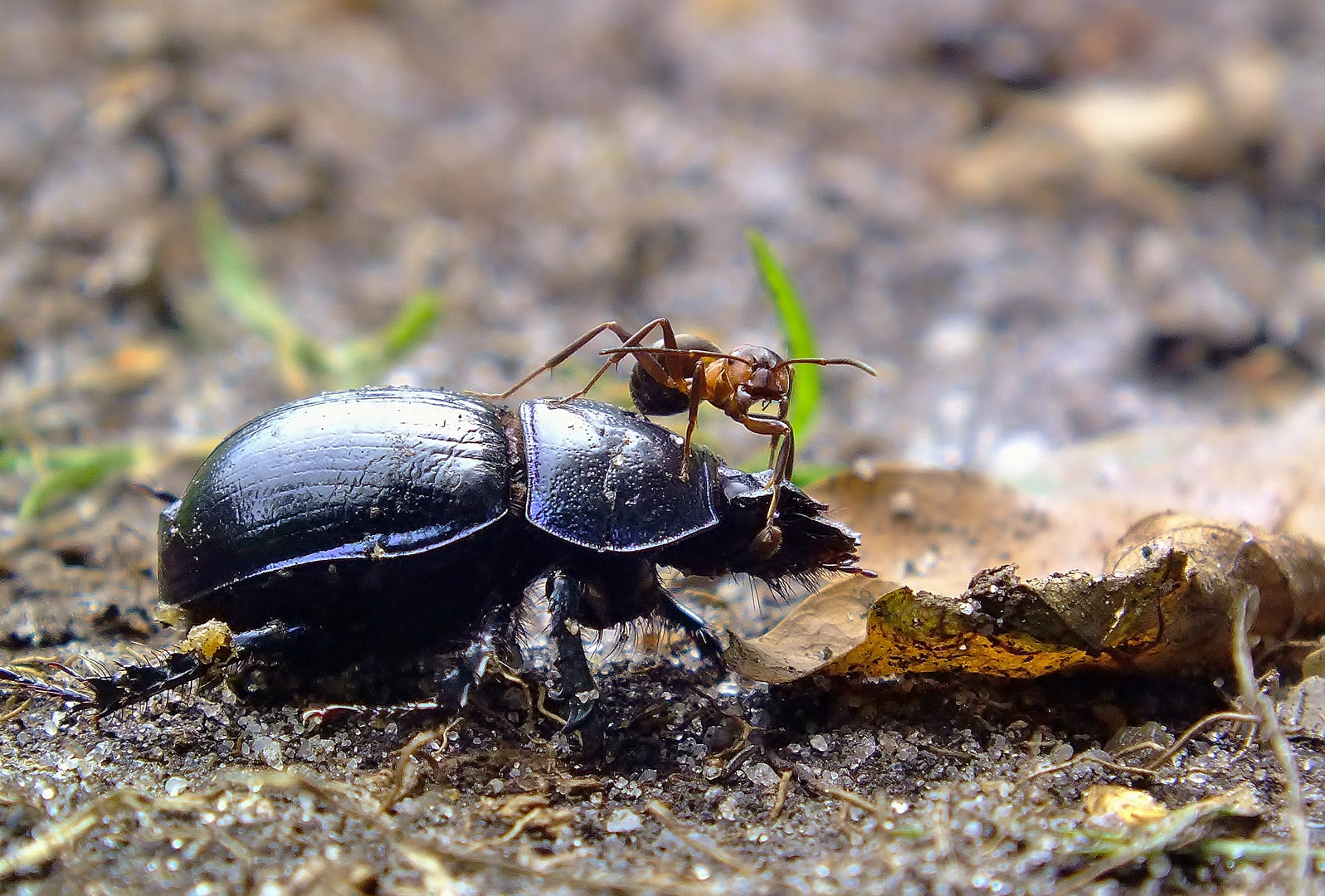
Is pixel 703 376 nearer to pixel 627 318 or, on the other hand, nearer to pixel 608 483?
pixel 608 483

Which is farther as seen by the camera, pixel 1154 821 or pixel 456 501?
pixel 456 501

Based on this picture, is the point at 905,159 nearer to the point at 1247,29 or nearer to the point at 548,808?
the point at 1247,29

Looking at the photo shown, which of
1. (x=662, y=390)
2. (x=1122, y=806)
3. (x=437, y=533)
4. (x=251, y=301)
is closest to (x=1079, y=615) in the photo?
(x=1122, y=806)

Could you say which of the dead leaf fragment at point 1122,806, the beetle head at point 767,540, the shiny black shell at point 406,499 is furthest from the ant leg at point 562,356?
the dead leaf fragment at point 1122,806

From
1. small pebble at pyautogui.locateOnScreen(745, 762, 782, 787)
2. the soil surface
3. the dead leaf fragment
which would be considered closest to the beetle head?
the soil surface

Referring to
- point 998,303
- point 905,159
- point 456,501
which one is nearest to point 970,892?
point 456,501

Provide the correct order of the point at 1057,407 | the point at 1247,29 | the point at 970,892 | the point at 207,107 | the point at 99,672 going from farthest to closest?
1. the point at 1247,29
2. the point at 207,107
3. the point at 1057,407
4. the point at 99,672
5. the point at 970,892

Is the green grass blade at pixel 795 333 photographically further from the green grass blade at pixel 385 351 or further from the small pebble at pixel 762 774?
the green grass blade at pixel 385 351
